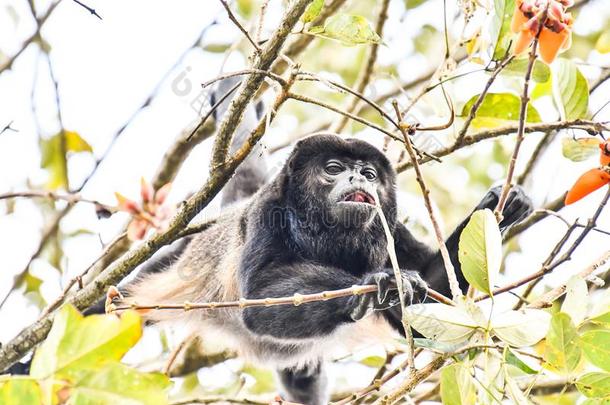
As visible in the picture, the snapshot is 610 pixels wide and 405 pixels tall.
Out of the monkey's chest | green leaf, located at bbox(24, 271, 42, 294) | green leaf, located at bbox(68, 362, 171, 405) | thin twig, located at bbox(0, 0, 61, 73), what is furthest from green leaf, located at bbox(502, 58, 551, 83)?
green leaf, located at bbox(24, 271, 42, 294)

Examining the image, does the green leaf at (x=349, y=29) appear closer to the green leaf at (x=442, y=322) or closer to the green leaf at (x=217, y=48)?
the green leaf at (x=442, y=322)

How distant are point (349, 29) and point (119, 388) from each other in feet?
5.19

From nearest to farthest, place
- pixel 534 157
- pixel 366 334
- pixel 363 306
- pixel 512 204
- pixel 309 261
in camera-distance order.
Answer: pixel 363 306, pixel 512 204, pixel 309 261, pixel 534 157, pixel 366 334

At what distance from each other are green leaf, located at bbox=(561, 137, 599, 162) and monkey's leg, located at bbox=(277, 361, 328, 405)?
99.4 inches

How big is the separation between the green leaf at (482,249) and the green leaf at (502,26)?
0.82m

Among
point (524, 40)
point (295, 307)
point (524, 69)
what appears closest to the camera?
point (524, 40)

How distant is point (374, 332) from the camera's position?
171 inches

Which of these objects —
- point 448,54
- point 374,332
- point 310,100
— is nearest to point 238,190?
point 374,332

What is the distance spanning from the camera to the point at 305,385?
15.8ft

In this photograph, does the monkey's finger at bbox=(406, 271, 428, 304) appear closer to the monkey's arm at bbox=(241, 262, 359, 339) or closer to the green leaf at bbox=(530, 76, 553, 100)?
the monkey's arm at bbox=(241, 262, 359, 339)

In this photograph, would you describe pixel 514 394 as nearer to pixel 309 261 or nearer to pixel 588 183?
pixel 588 183

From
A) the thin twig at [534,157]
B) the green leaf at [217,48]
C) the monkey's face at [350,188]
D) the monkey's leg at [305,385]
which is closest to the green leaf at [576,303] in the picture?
the monkey's face at [350,188]

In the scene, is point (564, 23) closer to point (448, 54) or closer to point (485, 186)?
point (448, 54)

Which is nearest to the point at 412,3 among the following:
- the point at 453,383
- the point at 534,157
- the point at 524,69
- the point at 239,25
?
the point at 534,157
